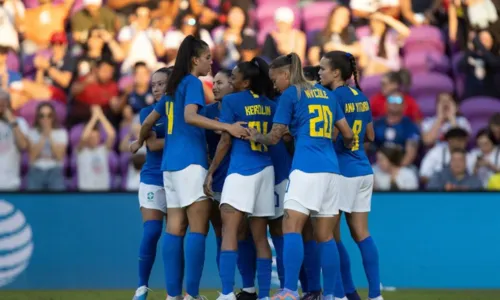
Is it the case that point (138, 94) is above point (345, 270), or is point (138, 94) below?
above

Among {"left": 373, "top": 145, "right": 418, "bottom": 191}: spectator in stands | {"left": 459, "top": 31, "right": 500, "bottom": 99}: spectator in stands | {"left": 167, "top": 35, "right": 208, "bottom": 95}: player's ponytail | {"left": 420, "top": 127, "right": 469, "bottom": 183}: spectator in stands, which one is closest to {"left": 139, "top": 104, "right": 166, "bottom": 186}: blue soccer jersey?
{"left": 167, "top": 35, "right": 208, "bottom": 95}: player's ponytail

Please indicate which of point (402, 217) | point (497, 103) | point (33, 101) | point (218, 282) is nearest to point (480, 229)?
point (402, 217)

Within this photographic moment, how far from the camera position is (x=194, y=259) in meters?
8.19

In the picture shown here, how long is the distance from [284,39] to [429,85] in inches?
80.0

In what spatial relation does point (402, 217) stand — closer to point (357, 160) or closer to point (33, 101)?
point (357, 160)

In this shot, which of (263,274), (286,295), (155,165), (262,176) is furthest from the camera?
(155,165)

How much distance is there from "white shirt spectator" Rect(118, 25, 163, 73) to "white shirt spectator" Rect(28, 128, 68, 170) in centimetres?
139

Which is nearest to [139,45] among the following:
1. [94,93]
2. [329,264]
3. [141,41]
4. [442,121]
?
[141,41]

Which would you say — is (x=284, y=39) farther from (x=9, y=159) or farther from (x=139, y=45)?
(x=9, y=159)

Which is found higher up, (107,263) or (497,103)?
(497,103)

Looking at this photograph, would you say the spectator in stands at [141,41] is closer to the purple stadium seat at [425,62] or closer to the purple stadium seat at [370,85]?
the purple stadium seat at [370,85]

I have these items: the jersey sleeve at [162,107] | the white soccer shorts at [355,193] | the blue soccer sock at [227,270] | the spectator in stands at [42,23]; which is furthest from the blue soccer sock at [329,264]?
the spectator in stands at [42,23]

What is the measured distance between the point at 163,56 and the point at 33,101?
1.85 m

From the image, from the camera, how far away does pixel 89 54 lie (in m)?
13.4
